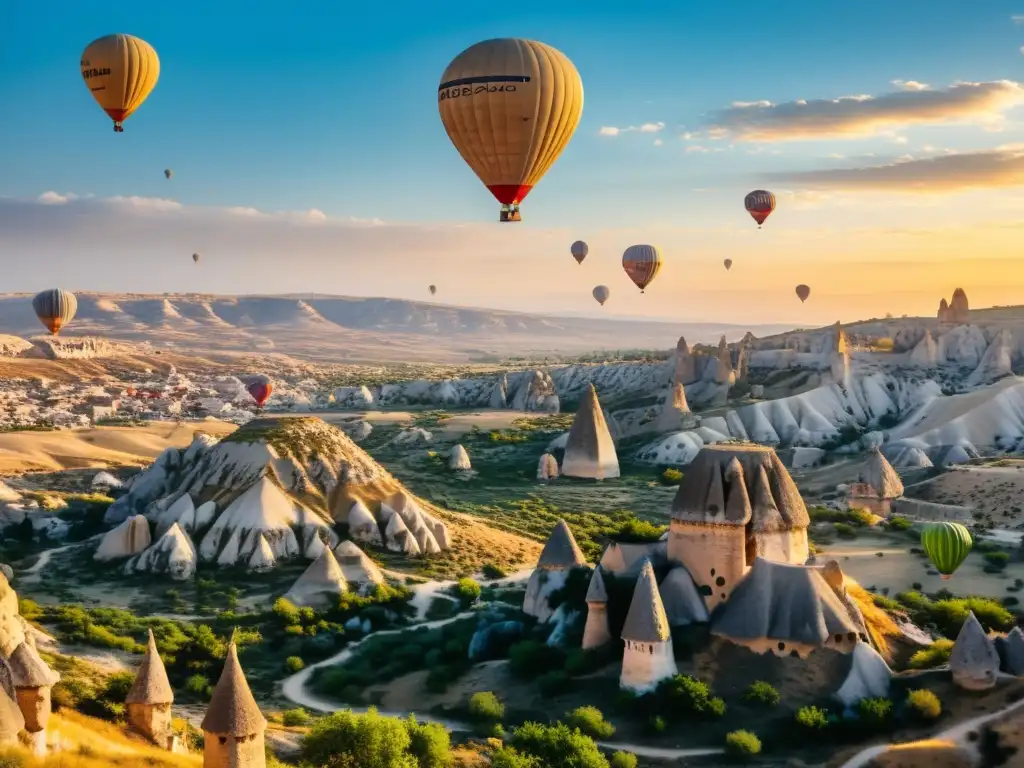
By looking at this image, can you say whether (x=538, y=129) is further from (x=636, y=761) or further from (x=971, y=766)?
(x=971, y=766)

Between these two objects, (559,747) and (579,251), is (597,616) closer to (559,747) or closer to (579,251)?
(559,747)

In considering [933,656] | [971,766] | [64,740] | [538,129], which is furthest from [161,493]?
[971,766]

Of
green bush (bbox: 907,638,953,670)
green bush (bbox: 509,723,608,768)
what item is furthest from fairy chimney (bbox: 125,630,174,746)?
green bush (bbox: 907,638,953,670)

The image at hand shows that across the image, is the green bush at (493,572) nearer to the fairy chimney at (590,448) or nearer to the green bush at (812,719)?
the green bush at (812,719)

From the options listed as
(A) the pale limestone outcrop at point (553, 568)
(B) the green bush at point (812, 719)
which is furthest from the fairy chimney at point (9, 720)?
(A) the pale limestone outcrop at point (553, 568)

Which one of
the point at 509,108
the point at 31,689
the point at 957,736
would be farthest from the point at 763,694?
the point at 509,108
